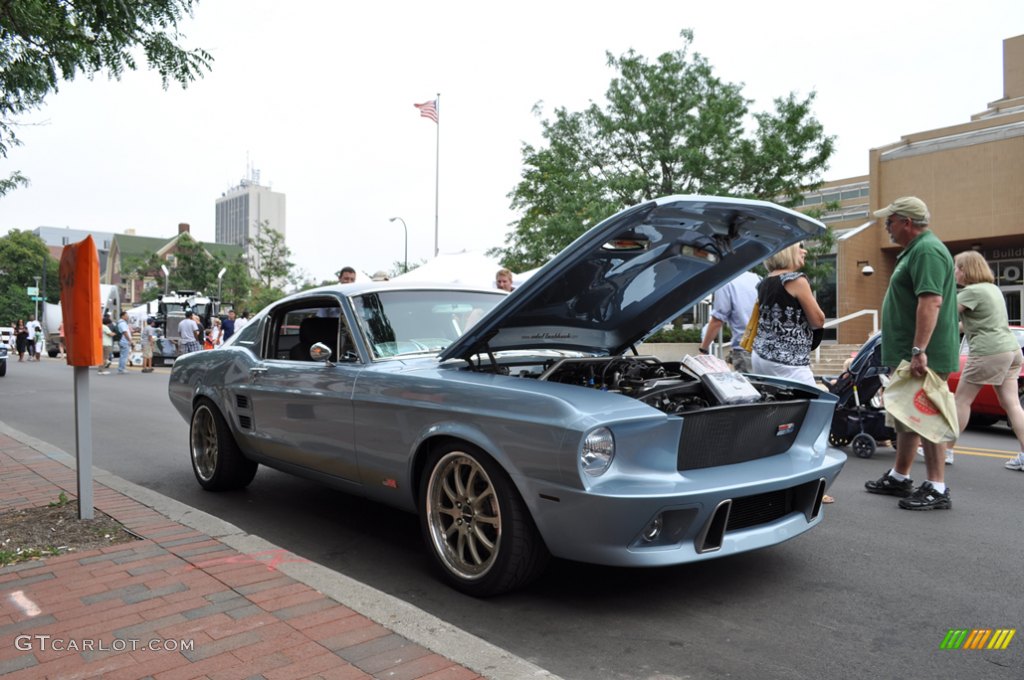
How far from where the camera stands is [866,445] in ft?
23.6

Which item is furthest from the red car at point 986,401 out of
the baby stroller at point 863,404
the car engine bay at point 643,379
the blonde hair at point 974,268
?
the car engine bay at point 643,379

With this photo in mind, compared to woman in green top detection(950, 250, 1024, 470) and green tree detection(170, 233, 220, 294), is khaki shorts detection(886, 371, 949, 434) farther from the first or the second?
green tree detection(170, 233, 220, 294)

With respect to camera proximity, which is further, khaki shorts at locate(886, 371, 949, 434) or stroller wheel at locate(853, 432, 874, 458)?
stroller wheel at locate(853, 432, 874, 458)

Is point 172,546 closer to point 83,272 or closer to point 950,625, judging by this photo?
point 83,272

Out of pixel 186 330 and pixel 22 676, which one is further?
pixel 186 330

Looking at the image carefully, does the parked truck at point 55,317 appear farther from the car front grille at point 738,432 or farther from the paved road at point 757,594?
the car front grille at point 738,432

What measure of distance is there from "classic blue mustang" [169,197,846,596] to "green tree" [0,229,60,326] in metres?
86.1

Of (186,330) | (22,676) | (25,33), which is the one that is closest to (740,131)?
(186,330)

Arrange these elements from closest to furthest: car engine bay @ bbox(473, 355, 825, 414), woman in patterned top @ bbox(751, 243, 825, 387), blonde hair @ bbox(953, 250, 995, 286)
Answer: car engine bay @ bbox(473, 355, 825, 414) < woman in patterned top @ bbox(751, 243, 825, 387) < blonde hair @ bbox(953, 250, 995, 286)

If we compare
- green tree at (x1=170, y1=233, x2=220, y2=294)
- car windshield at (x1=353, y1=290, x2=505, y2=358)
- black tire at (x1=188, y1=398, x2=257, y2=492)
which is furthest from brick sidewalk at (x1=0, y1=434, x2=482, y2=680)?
green tree at (x1=170, y1=233, x2=220, y2=294)

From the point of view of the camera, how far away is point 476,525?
3.51 m

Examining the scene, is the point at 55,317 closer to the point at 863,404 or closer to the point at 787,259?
the point at 863,404

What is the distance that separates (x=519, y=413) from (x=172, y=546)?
203 centimetres

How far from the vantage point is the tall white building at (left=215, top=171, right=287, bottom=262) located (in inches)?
5659
